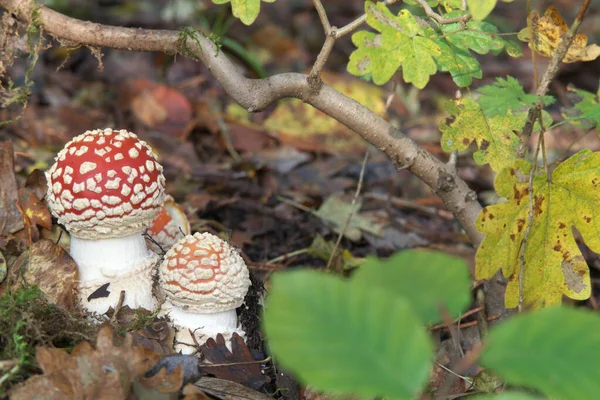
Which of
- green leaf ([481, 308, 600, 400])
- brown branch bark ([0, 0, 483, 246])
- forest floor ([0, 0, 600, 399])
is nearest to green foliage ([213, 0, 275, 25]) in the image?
brown branch bark ([0, 0, 483, 246])

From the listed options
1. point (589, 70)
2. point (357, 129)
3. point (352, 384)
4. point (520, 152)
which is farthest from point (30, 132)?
point (589, 70)

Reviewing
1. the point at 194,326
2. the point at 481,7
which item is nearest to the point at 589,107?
the point at 481,7

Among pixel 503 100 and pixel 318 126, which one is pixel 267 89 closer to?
pixel 503 100

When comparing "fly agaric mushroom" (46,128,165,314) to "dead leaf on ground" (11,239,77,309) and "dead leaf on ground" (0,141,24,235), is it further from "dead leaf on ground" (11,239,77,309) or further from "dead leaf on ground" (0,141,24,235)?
"dead leaf on ground" (0,141,24,235)

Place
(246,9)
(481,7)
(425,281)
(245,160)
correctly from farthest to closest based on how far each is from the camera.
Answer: (245,160)
(246,9)
(481,7)
(425,281)

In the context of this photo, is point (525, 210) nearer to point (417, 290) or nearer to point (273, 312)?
point (417, 290)

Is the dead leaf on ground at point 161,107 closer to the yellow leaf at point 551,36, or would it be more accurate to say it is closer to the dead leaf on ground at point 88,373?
the yellow leaf at point 551,36
